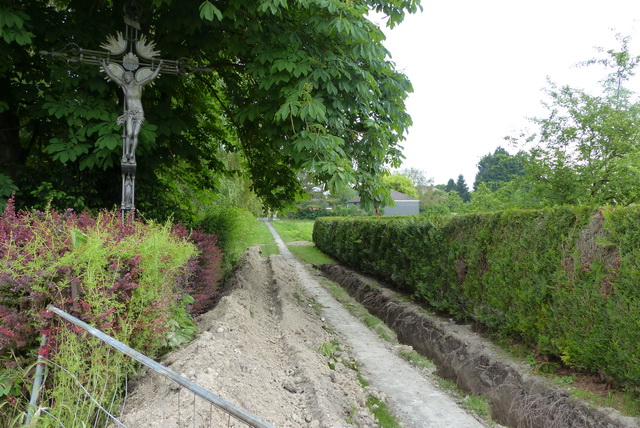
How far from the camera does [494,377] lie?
201 inches

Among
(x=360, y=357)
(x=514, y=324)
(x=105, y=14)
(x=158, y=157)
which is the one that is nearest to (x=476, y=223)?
(x=514, y=324)

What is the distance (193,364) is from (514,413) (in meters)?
3.37

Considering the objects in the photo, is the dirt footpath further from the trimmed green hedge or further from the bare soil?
the trimmed green hedge

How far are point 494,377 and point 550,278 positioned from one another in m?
1.36

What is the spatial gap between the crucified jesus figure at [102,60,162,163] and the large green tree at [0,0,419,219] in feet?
1.74

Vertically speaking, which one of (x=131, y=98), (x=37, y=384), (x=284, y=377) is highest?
(x=131, y=98)

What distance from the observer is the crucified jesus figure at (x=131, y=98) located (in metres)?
5.80

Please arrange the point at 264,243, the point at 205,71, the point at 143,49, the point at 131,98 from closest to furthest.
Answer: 1. the point at 131,98
2. the point at 143,49
3. the point at 205,71
4. the point at 264,243

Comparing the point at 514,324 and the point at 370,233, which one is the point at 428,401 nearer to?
the point at 514,324

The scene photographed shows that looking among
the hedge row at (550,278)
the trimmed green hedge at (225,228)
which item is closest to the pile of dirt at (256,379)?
the hedge row at (550,278)

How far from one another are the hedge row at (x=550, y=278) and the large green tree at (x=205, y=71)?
1878 mm

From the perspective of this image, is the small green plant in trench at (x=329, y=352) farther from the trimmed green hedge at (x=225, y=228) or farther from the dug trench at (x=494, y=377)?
the trimmed green hedge at (x=225, y=228)

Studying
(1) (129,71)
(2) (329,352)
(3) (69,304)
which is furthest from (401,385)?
(1) (129,71)

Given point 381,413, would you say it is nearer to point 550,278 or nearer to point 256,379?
point 256,379
